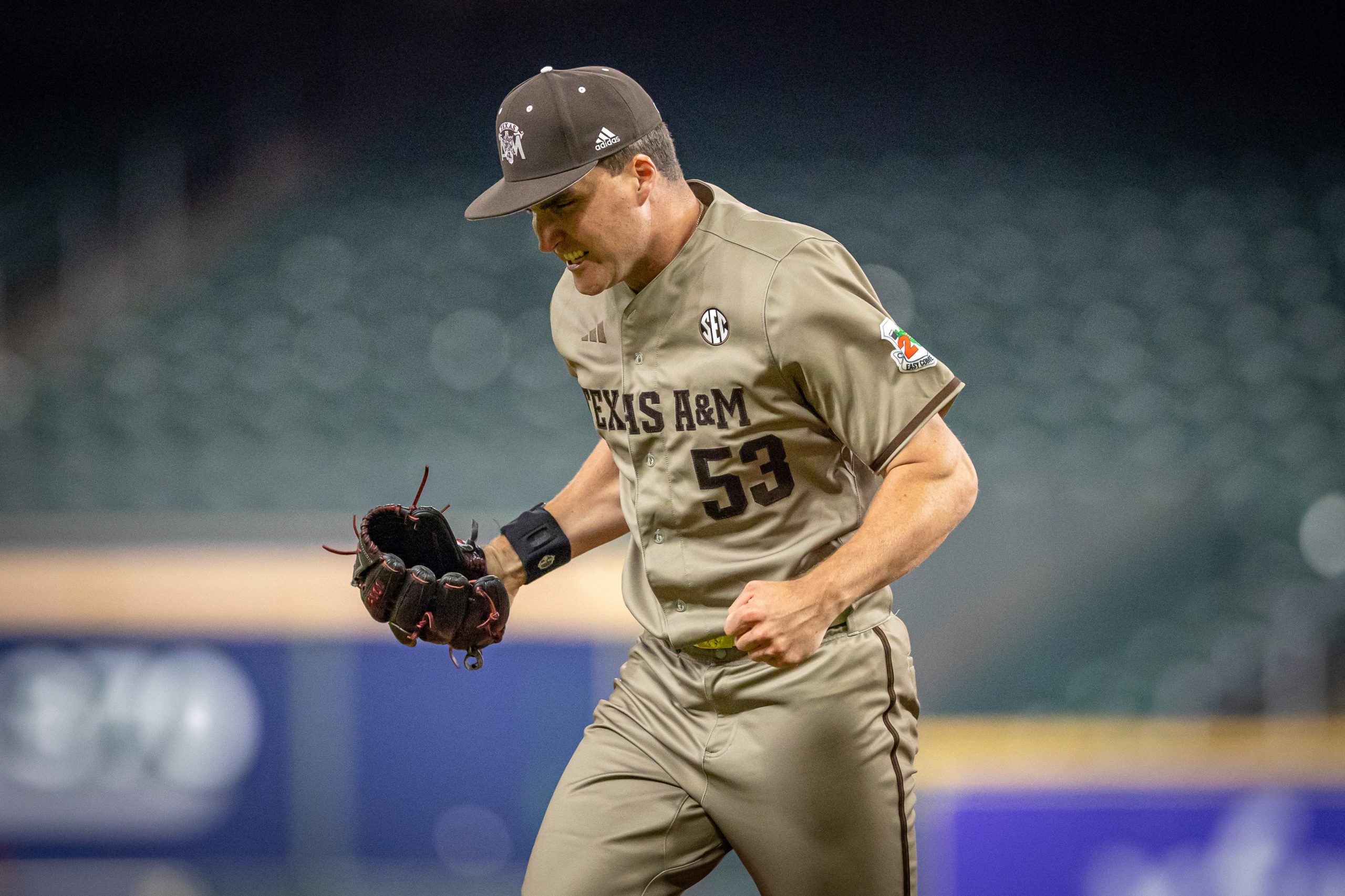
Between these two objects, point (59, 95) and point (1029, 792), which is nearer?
point (1029, 792)

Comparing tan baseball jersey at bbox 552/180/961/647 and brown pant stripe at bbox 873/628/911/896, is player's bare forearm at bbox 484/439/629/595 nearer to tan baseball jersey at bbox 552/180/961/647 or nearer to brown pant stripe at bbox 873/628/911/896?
tan baseball jersey at bbox 552/180/961/647

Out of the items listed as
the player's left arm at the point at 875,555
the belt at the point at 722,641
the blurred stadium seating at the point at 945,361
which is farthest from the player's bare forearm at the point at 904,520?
the blurred stadium seating at the point at 945,361

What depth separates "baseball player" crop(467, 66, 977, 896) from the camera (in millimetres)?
1474

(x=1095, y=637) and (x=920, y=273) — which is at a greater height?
(x=920, y=273)

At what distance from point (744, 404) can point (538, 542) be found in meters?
0.47

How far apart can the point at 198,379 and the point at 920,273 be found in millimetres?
2268

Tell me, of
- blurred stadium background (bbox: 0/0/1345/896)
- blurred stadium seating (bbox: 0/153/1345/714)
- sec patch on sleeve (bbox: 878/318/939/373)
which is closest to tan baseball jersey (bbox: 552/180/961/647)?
sec patch on sleeve (bbox: 878/318/939/373)

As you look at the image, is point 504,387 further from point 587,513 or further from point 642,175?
point 642,175

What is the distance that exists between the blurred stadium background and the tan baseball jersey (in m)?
1.48

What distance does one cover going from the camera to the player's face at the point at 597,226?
5.06ft

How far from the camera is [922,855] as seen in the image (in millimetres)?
2848

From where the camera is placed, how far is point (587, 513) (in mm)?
1882

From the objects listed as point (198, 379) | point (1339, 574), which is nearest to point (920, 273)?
point (1339, 574)

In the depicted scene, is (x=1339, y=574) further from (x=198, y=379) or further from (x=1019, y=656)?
(x=198, y=379)
